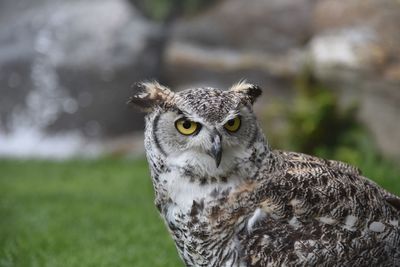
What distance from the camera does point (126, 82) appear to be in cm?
1266

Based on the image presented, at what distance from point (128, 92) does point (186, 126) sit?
9172mm

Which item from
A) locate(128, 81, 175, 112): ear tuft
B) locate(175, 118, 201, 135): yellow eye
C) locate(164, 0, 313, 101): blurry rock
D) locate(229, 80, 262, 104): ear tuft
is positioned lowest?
locate(175, 118, 201, 135): yellow eye

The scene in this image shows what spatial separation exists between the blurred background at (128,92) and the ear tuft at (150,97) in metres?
2.17

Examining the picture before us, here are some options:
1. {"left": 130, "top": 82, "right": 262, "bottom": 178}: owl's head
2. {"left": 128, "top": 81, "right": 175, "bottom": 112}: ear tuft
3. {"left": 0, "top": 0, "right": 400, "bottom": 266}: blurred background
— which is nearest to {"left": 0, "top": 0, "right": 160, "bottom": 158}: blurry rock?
{"left": 0, "top": 0, "right": 400, "bottom": 266}: blurred background

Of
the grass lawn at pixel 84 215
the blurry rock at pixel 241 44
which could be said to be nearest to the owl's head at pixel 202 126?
the grass lawn at pixel 84 215

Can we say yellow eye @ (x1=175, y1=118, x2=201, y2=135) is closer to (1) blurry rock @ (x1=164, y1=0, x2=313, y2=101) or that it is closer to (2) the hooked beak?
(2) the hooked beak

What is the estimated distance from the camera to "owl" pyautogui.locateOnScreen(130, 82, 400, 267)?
11.5 ft

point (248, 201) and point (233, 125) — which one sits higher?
point (233, 125)

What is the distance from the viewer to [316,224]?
3.57 m

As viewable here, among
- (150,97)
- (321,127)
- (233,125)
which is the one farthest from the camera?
(321,127)

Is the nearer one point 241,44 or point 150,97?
point 150,97

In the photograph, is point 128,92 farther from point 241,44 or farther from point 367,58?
point 367,58

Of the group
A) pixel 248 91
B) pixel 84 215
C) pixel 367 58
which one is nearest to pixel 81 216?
pixel 84 215

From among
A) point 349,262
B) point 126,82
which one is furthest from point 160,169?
point 126,82
